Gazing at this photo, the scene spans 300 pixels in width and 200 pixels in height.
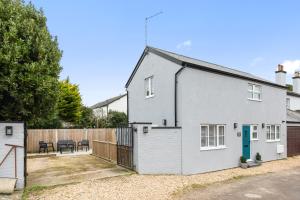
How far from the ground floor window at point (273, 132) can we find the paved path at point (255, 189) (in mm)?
6081

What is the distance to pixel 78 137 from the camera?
76.6 ft

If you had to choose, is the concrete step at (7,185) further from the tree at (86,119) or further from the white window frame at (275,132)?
the tree at (86,119)

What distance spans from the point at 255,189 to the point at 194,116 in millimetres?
4665

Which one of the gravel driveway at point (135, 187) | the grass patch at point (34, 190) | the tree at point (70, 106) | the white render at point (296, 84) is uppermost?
the white render at point (296, 84)

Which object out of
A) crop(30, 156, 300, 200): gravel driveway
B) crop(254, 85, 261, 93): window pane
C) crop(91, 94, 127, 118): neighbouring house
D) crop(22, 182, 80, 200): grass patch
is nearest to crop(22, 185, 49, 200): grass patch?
crop(22, 182, 80, 200): grass patch

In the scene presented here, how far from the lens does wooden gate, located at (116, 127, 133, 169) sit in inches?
510

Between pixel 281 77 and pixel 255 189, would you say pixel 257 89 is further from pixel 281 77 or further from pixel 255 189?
pixel 255 189

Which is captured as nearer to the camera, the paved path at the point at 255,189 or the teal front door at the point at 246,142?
the paved path at the point at 255,189

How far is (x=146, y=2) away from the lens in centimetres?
1577

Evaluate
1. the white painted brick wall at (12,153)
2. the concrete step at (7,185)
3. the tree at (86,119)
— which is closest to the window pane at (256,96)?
the white painted brick wall at (12,153)

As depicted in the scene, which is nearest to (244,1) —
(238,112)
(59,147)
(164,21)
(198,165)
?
(164,21)

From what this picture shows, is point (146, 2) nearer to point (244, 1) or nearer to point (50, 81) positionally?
point (244, 1)

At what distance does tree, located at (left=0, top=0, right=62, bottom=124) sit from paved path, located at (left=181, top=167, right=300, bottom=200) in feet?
22.2

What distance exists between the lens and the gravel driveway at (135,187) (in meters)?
8.80
